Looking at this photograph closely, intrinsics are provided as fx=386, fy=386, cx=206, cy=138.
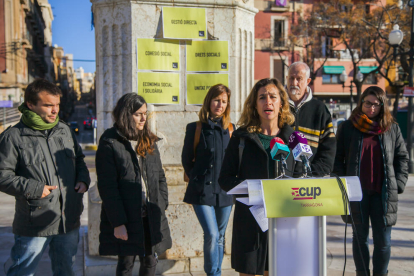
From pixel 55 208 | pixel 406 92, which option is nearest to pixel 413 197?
pixel 406 92

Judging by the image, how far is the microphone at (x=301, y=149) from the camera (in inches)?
77.7

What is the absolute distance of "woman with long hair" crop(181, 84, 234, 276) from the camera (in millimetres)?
3295

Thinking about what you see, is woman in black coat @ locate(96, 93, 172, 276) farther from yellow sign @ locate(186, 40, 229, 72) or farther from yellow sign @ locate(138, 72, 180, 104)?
yellow sign @ locate(186, 40, 229, 72)

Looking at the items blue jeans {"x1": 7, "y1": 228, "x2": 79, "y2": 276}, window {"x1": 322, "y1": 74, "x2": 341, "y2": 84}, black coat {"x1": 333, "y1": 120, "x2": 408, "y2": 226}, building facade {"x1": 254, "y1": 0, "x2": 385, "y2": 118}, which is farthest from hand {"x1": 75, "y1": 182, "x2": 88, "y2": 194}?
window {"x1": 322, "y1": 74, "x2": 341, "y2": 84}

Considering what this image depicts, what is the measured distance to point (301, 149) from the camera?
1.97m

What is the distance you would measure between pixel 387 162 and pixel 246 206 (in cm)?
161

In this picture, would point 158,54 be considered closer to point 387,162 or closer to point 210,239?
point 210,239

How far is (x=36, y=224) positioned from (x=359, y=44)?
26615 mm

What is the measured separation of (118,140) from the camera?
2.90m

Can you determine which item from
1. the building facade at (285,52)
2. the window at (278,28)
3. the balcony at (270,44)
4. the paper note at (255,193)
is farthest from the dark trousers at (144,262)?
the window at (278,28)

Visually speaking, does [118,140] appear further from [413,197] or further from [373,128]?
[413,197]

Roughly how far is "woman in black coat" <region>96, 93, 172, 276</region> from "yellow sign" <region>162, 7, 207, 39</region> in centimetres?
127

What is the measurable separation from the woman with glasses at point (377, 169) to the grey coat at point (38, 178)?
2.40m

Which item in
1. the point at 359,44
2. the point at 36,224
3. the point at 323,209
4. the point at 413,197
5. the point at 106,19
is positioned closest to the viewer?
the point at 323,209
